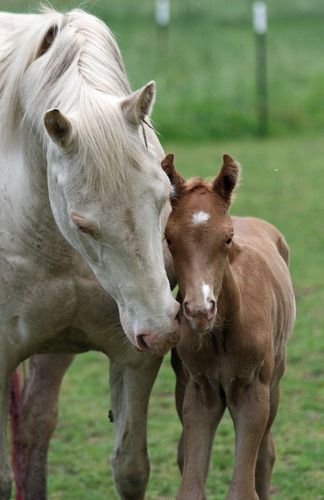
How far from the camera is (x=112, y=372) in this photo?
4773 mm

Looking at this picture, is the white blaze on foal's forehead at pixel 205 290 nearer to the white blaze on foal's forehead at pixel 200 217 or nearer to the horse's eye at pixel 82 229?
the white blaze on foal's forehead at pixel 200 217

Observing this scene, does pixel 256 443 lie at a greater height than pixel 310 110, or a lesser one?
greater

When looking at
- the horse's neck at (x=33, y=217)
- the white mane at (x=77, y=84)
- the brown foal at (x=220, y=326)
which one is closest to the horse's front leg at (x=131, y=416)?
the brown foal at (x=220, y=326)

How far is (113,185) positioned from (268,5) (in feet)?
68.3

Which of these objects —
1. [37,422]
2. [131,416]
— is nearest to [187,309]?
[131,416]

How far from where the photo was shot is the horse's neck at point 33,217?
4.27 metres

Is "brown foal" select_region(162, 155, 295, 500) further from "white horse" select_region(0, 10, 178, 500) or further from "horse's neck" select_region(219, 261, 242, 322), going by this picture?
"white horse" select_region(0, 10, 178, 500)

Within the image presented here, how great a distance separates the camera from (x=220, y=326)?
4.18 m

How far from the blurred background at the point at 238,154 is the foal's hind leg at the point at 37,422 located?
0.26 meters

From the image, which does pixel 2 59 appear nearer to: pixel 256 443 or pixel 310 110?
pixel 256 443

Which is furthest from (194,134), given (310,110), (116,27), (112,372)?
(112,372)

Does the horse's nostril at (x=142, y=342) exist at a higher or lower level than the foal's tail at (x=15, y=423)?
higher

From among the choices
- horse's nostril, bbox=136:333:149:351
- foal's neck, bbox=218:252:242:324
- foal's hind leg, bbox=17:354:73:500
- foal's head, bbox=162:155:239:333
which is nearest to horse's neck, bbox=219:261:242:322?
foal's neck, bbox=218:252:242:324

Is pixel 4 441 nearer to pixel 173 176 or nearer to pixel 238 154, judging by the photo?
pixel 173 176
